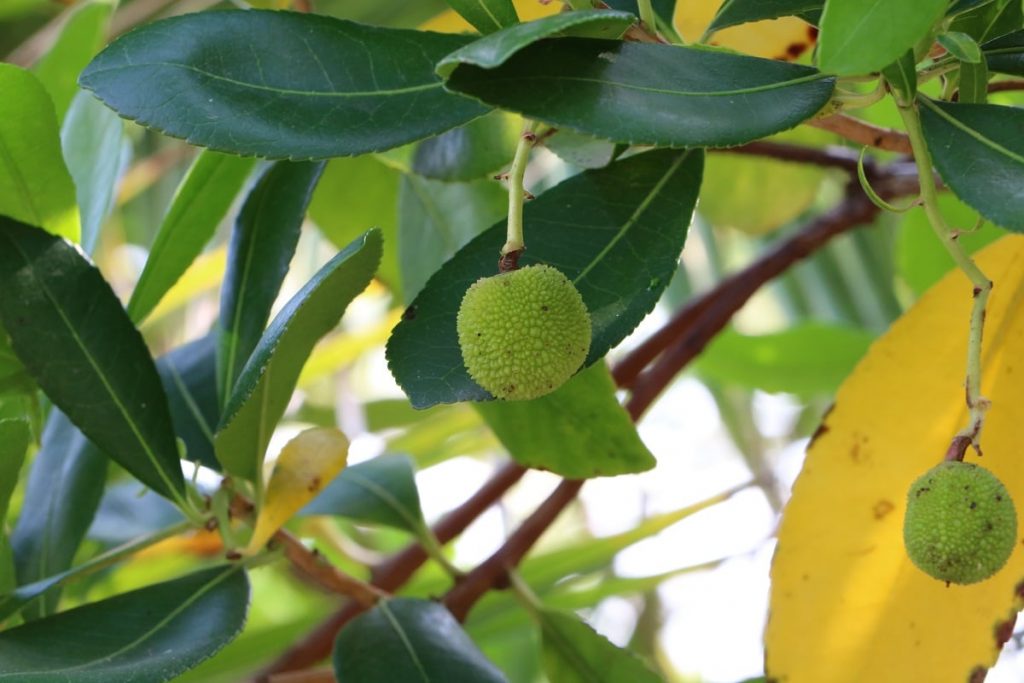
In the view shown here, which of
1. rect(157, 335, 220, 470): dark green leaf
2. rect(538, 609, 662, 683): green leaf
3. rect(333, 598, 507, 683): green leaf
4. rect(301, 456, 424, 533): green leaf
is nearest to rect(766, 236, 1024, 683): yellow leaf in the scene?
rect(538, 609, 662, 683): green leaf

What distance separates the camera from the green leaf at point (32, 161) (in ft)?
2.29

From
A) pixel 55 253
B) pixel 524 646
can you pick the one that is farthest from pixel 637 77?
pixel 524 646

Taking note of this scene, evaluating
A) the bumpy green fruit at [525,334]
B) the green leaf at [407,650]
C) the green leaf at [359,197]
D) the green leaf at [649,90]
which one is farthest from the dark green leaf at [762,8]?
the green leaf at [359,197]

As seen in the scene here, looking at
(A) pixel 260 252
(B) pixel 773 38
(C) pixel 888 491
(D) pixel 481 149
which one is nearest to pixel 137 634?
(A) pixel 260 252

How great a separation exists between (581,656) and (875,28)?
0.51 m

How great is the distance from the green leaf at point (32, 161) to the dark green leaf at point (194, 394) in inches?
6.7

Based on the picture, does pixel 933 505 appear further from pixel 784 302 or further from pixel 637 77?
pixel 784 302

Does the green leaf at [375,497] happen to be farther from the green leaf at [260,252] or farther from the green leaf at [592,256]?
the green leaf at [592,256]

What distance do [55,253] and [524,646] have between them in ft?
3.43

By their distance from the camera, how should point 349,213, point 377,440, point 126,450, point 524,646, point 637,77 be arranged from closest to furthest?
point 637,77 → point 126,450 → point 349,213 → point 377,440 → point 524,646

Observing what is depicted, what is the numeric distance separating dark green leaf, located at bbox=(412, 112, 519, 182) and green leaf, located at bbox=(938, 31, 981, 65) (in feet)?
0.99

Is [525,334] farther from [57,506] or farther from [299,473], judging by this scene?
[57,506]

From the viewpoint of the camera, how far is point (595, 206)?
2.12ft

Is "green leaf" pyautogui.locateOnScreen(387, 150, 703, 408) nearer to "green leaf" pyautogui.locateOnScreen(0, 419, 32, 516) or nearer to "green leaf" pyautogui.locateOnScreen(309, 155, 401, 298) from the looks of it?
"green leaf" pyautogui.locateOnScreen(0, 419, 32, 516)
